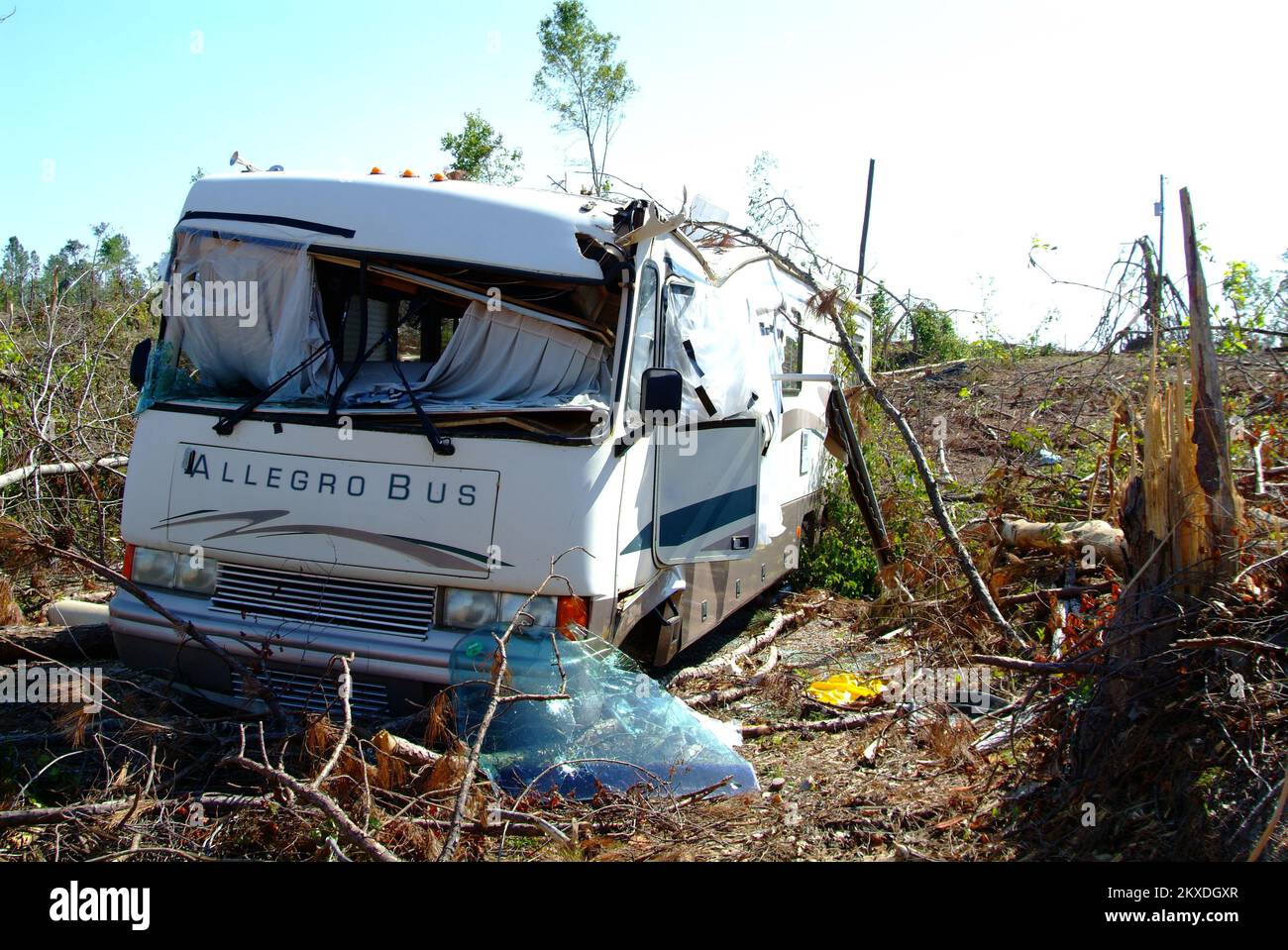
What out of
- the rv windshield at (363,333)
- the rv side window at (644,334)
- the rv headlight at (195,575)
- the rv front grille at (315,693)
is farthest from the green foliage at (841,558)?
the rv headlight at (195,575)

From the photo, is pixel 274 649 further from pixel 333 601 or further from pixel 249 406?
pixel 249 406

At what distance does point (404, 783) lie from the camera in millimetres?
4410

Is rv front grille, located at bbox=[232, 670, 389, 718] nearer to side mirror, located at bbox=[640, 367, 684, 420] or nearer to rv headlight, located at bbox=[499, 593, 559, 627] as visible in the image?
rv headlight, located at bbox=[499, 593, 559, 627]

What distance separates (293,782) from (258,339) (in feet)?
8.68

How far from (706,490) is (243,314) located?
2.78 metres

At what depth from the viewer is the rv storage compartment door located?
18.4 feet

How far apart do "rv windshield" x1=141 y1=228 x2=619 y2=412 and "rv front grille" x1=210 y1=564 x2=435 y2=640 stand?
34.4 inches

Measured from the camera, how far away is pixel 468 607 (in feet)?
16.2

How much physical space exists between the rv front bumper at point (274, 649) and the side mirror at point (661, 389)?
150 centimetres

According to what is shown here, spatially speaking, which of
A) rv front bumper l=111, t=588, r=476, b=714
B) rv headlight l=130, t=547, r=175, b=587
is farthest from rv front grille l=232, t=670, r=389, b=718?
rv headlight l=130, t=547, r=175, b=587

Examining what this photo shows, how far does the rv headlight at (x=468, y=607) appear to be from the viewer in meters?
4.91
